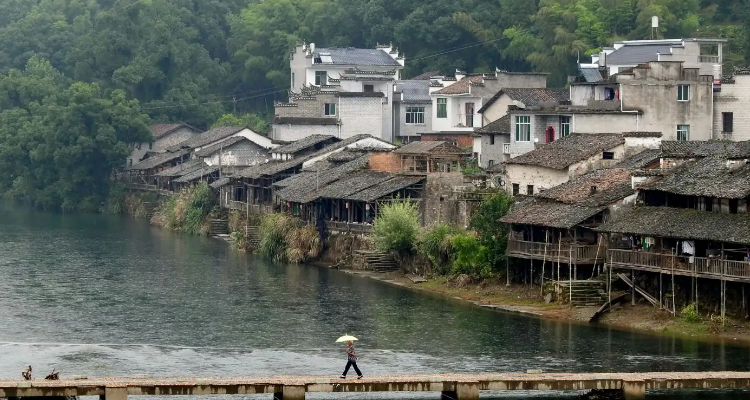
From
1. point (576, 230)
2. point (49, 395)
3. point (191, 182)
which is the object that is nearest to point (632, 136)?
point (576, 230)

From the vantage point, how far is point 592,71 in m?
101

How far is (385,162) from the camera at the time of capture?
9388 centimetres

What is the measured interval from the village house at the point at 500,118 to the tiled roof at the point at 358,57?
2867 cm

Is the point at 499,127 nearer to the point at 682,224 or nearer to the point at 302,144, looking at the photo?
the point at 302,144

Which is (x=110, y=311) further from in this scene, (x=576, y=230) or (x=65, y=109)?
(x=65, y=109)

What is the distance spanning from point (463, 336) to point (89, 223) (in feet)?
193

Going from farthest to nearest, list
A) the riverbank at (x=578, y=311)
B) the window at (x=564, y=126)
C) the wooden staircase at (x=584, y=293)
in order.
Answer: the window at (x=564, y=126), the wooden staircase at (x=584, y=293), the riverbank at (x=578, y=311)

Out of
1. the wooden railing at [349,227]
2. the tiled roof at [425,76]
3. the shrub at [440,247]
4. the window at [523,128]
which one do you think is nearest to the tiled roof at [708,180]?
the shrub at [440,247]

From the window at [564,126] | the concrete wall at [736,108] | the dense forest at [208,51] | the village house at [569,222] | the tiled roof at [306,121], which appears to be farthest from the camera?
the dense forest at [208,51]

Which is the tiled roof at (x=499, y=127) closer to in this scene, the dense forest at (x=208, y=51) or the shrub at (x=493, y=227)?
the shrub at (x=493, y=227)

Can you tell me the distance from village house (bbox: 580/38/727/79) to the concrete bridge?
41.6 m

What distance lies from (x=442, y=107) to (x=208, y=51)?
179ft

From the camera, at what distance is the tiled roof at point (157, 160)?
12912cm

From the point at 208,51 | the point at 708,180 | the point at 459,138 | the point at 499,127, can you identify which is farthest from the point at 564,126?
the point at 208,51
